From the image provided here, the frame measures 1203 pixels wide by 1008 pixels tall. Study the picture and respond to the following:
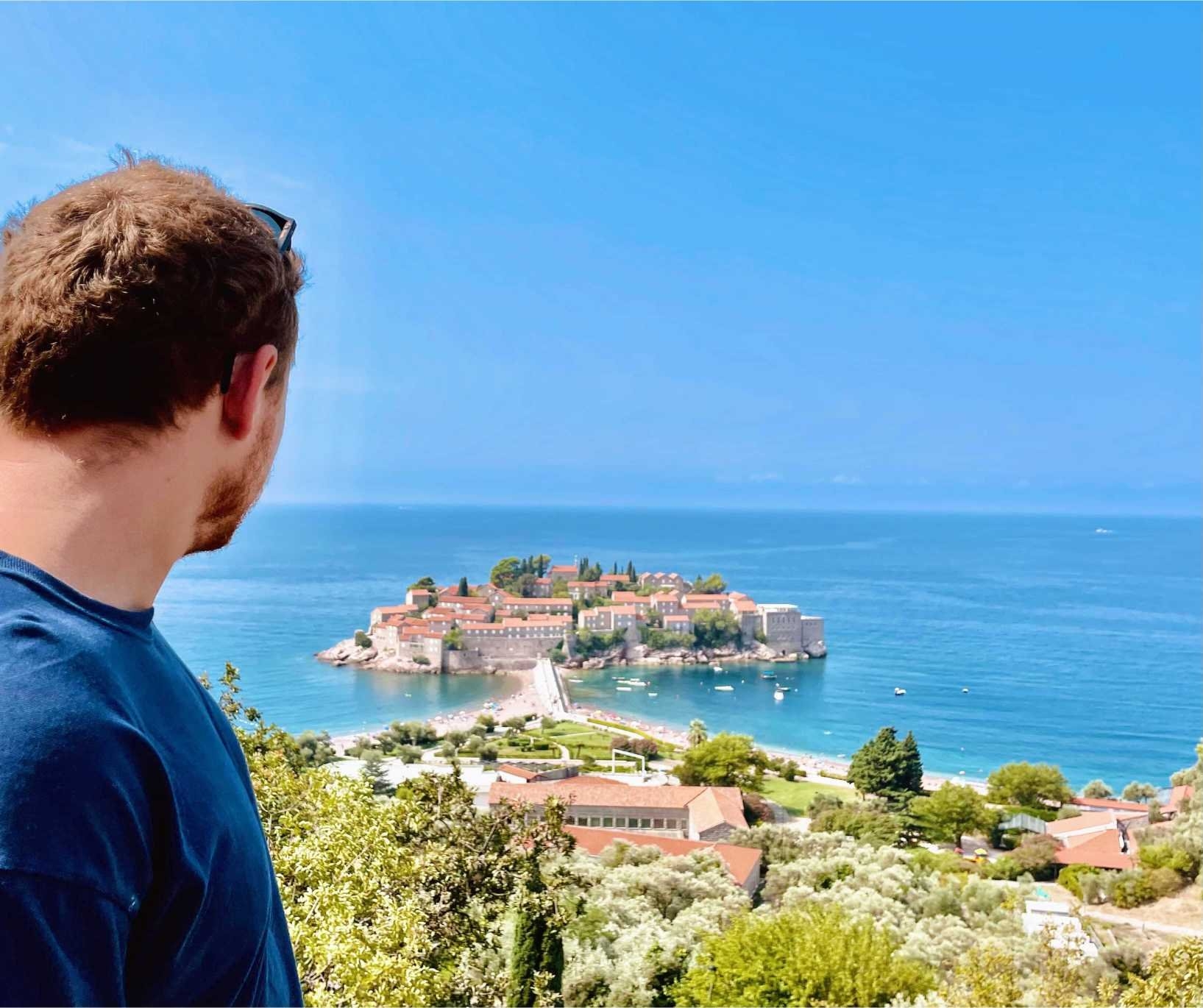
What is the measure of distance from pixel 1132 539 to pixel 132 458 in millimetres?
128441

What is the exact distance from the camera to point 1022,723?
33.7m

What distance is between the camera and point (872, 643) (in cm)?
4603

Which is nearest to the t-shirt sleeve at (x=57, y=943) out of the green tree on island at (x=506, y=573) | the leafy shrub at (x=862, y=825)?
the leafy shrub at (x=862, y=825)

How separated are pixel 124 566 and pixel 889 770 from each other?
23.4 m

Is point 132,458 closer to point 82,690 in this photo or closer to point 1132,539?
point 82,690

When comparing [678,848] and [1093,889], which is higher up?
[1093,889]

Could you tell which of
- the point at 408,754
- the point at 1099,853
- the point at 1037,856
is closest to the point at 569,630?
the point at 408,754

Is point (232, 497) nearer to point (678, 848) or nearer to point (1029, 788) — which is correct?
point (678, 848)

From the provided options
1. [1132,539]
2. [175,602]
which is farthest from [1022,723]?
[1132,539]

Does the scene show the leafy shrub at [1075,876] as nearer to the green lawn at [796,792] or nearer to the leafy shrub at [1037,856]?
the leafy shrub at [1037,856]

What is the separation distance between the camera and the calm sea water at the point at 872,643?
105 ft

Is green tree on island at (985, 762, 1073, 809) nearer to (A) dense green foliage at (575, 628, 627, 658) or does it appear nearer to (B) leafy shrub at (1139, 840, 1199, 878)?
(B) leafy shrub at (1139, 840, 1199, 878)

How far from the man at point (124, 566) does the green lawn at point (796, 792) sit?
21.1m

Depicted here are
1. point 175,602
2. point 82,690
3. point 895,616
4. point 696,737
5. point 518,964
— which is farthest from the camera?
point 895,616
